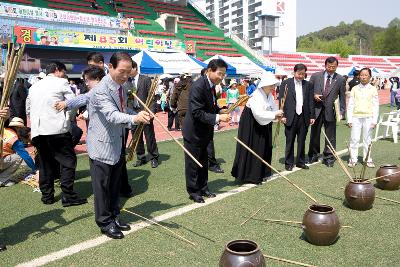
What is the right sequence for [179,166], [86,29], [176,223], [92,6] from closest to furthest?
[176,223] → [179,166] → [86,29] → [92,6]

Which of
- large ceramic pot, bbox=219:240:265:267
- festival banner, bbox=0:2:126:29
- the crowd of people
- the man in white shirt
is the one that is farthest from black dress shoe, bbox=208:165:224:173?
festival banner, bbox=0:2:126:29

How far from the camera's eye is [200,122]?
521 centimetres

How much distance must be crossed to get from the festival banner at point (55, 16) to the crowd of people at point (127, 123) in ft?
60.1

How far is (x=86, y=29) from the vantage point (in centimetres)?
2453

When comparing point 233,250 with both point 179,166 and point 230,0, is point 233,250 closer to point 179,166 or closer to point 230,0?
point 179,166

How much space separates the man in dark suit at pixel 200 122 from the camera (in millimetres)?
4992

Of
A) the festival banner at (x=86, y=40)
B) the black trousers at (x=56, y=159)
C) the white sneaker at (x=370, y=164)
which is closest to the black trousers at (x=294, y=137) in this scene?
the white sneaker at (x=370, y=164)

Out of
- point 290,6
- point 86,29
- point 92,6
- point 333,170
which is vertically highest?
point 290,6

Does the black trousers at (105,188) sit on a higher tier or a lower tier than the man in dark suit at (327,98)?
lower

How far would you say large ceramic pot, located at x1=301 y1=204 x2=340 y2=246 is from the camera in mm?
3707

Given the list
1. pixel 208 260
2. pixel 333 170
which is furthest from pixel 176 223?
pixel 333 170

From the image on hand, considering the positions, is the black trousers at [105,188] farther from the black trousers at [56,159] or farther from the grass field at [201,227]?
the black trousers at [56,159]

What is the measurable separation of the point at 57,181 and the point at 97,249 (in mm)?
2913

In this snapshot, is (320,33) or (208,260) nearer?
(208,260)
